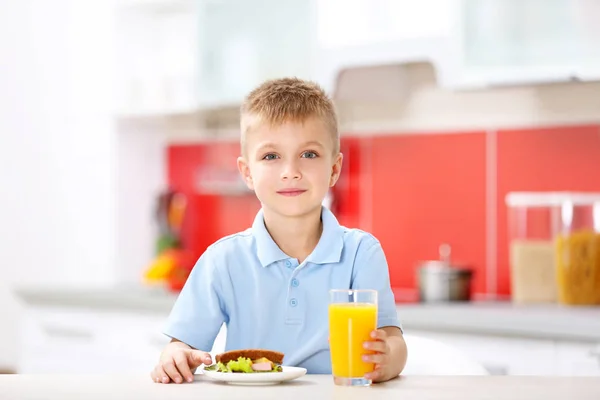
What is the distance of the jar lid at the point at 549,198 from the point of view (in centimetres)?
326

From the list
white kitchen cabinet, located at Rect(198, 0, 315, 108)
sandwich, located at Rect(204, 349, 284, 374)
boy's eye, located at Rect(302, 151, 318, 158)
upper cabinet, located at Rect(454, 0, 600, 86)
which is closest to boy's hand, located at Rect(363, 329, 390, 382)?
sandwich, located at Rect(204, 349, 284, 374)

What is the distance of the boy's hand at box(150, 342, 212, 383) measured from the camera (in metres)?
1.42

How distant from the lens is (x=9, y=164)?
4.66 meters

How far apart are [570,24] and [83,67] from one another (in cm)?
237

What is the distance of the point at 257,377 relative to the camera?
134cm

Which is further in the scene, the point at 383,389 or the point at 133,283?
the point at 133,283

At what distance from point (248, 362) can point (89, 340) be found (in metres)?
2.68

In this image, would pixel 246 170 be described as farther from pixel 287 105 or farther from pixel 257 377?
pixel 257 377

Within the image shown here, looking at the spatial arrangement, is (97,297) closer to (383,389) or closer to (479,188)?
(479,188)

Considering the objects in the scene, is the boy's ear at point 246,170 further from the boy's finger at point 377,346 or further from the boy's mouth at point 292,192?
the boy's finger at point 377,346

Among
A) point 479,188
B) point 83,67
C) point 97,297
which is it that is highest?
point 83,67

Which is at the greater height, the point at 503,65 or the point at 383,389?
the point at 503,65

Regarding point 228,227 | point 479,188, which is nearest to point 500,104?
point 479,188

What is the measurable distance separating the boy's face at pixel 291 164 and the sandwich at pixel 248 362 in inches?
11.0
